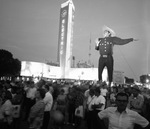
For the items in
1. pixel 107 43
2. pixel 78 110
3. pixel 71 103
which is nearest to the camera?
pixel 78 110

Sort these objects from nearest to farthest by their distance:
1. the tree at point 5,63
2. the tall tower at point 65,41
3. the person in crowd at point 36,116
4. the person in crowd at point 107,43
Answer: the person in crowd at point 36,116 < the person in crowd at point 107,43 < the tree at point 5,63 < the tall tower at point 65,41

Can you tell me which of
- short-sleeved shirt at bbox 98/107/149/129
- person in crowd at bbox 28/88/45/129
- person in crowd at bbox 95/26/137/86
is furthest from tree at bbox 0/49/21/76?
short-sleeved shirt at bbox 98/107/149/129

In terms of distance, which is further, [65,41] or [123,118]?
[65,41]

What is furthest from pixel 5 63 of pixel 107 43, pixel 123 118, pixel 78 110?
pixel 123 118

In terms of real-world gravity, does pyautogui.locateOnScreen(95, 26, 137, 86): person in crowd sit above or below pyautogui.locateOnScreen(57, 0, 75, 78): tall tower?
below

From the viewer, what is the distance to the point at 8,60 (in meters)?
50.0

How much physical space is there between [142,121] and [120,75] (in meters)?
37.7

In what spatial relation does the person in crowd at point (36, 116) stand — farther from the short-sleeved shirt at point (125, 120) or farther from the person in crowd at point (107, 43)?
the person in crowd at point (107, 43)

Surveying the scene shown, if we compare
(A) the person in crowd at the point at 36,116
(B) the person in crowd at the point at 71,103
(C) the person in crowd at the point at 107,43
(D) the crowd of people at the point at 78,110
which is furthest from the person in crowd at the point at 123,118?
(C) the person in crowd at the point at 107,43

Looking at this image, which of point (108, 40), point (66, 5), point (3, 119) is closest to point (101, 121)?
point (3, 119)

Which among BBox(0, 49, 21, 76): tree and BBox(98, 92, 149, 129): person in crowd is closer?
BBox(98, 92, 149, 129): person in crowd

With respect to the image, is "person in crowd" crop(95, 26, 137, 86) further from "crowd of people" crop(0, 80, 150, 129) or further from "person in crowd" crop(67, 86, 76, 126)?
"person in crowd" crop(67, 86, 76, 126)

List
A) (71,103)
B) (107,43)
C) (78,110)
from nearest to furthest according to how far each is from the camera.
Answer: (78,110)
(71,103)
(107,43)

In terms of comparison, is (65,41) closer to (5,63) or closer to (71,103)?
(5,63)
